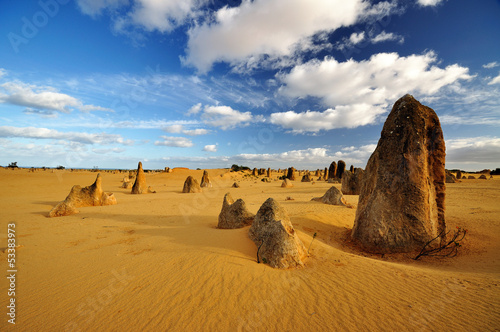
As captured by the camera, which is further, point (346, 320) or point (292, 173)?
point (292, 173)

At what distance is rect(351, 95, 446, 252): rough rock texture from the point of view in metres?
6.04

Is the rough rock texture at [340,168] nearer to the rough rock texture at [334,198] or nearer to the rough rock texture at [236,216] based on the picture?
the rough rock texture at [334,198]

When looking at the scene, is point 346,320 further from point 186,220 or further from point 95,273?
point 186,220

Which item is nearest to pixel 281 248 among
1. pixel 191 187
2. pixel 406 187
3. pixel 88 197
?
pixel 406 187

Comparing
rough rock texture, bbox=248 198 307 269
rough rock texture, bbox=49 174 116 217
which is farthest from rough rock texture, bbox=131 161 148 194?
rough rock texture, bbox=248 198 307 269

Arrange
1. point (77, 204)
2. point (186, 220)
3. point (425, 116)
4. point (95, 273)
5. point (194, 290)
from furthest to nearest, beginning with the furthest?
point (77, 204) → point (186, 220) → point (425, 116) → point (95, 273) → point (194, 290)

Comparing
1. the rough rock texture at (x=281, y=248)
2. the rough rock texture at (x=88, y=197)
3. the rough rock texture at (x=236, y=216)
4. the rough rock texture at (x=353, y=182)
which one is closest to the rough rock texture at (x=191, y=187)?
the rough rock texture at (x=88, y=197)

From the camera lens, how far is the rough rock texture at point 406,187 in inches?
238

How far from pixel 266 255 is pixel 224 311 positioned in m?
1.56

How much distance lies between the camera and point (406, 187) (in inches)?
242

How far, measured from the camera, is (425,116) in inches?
265

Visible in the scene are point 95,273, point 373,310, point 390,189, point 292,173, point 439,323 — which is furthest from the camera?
point 292,173

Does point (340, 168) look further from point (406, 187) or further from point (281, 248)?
point (281, 248)

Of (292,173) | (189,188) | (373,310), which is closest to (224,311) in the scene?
(373,310)
